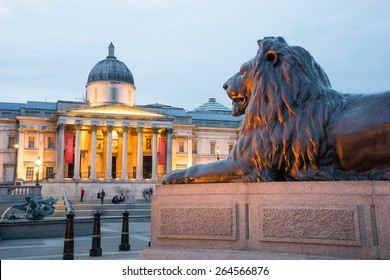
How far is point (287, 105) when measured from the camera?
430cm

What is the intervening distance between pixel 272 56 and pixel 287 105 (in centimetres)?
64

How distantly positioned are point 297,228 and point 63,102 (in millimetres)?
51177

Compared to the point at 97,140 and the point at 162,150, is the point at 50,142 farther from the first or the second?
the point at 162,150

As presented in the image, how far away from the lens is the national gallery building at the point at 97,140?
48188 mm

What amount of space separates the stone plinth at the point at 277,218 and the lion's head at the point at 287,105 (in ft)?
1.34

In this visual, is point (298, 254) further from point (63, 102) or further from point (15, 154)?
point (15, 154)

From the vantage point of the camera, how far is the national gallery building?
4819 cm

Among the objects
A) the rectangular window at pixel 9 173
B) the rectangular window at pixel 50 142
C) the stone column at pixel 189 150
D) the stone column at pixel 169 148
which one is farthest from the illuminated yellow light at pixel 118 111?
the rectangular window at pixel 9 173

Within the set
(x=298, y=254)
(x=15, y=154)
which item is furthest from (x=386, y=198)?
(x=15, y=154)

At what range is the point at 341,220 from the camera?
3.46 m

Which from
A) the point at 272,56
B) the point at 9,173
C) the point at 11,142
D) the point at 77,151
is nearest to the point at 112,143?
the point at 77,151

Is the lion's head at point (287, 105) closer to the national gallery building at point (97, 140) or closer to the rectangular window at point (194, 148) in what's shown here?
the national gallery building at point (97, 140)

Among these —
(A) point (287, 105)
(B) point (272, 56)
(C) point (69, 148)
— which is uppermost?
(C) point (69, 148)

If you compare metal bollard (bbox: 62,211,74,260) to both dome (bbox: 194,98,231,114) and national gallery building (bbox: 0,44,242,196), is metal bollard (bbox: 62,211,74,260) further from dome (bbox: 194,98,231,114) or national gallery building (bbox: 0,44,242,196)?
dome (bbox: 194,98,231,114)
